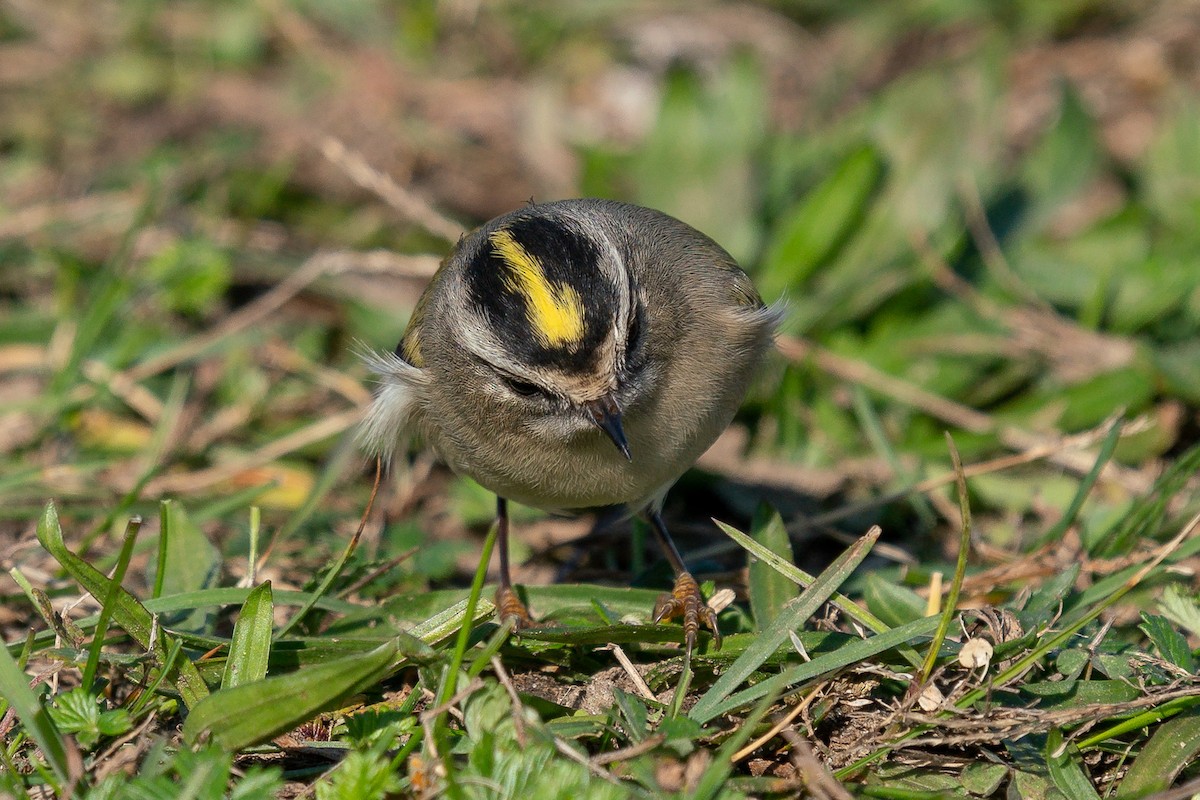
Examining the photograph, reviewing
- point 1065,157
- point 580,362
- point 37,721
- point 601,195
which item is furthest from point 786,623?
point 1065,157

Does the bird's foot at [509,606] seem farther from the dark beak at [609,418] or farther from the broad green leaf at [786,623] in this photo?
the broad green leaf at [786,623]

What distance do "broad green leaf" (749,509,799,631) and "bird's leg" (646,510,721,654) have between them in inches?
5.7

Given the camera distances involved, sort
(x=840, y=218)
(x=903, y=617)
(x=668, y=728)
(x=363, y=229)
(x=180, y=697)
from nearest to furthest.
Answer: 1. (x=668, y=728)
2. (x=180, y=697)
3. (x=903, y=617)
4. (x=840, y=218)
5. (x=363, y=229)

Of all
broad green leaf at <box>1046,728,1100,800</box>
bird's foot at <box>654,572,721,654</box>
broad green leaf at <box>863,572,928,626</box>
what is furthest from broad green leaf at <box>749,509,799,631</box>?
broad green leaf at <box>1046,728,1100,800</box>

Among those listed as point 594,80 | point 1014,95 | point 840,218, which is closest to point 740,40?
point 594,80

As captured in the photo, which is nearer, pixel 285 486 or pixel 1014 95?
pixel 285 486

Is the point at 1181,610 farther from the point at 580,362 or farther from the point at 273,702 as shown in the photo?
the point at 273,702

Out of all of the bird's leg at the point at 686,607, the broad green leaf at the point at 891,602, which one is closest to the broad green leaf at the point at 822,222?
the bird's leg at the point at 686,607

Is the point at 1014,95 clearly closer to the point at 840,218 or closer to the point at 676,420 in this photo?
the point at 840,218

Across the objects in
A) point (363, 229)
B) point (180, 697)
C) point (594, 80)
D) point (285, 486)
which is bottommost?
point (285, 486)

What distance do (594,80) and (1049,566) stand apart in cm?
525

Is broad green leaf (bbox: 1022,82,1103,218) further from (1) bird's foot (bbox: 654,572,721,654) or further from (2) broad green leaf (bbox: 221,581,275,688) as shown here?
(2) broad green leaf (bbox: 221,581,275,688)

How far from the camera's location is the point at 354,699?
142 inches

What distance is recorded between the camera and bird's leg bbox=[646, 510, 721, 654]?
376 centimetres
